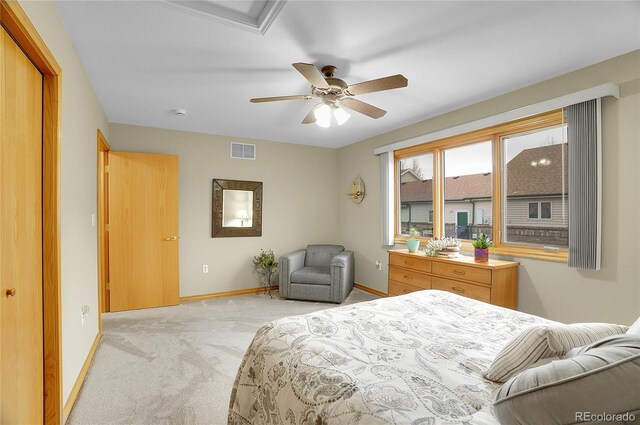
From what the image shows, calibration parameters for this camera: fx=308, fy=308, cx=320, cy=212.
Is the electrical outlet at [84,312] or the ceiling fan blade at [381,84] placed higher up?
the ceiling fan blade at [381,84]

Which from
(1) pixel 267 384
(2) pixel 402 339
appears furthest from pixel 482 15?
(1) pixel 267 384

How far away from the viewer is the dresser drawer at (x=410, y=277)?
3.45 meters

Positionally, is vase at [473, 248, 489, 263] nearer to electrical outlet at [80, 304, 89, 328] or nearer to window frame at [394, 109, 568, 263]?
window frame at [394, 109, 568, 263]

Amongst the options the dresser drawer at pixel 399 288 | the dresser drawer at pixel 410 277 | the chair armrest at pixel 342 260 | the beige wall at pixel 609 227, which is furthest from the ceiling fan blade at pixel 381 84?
the chair armrest at pixel 342 260

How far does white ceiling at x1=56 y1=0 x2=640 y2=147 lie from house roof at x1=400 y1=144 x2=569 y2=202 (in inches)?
27.6

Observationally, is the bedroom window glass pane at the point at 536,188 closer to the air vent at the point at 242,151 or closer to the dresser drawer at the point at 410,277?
the dresser drawer at the point at 410,277

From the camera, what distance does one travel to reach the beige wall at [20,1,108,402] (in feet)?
6.05

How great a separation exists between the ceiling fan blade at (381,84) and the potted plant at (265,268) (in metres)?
3.21

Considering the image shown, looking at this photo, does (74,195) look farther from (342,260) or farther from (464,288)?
(464,288)

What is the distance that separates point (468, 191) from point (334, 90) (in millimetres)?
2192

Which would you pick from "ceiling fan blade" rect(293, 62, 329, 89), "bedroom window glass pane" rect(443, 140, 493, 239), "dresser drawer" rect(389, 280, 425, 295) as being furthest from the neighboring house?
"ceiling fan blade" rect(293, 62, 329, 89)

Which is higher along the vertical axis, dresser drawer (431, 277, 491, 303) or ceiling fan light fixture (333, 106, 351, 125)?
ceiling fan light fixture (333, 106, 351, 125)

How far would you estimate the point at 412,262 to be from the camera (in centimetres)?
363

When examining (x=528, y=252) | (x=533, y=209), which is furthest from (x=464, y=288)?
(x=533, y=209)
